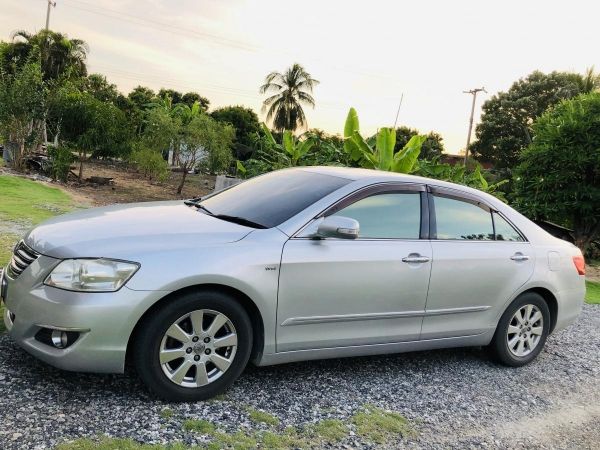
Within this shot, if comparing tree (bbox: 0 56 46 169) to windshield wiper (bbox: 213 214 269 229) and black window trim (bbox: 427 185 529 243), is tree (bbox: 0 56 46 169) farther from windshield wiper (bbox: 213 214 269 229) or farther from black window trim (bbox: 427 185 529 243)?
black window trim (bbox: 427 185 529 243)

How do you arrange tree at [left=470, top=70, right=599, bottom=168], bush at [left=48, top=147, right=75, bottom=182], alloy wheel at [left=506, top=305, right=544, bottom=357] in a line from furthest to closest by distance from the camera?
tree at [left=470, top=70, right=599, bottom=168]
bush at [left=48, top=147, right=75, bottom=182]
alloy wheel at [left=506, top=305, right=544, bottom=357]

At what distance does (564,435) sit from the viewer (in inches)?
161

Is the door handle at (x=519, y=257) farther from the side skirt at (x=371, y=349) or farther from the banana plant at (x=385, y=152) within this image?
the banana plant at (x=385, y=152)

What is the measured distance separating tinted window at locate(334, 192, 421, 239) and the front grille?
83.1 inches

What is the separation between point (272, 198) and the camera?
445cm

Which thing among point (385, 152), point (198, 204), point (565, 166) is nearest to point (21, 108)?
point (385, 152)

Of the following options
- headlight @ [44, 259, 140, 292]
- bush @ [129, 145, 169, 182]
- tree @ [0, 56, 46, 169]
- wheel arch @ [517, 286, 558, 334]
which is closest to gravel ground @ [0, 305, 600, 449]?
wheel arch @ [517, 286, 558, 334]

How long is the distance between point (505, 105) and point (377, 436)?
4072 centimetres

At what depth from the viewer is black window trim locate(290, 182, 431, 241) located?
13.6 feet

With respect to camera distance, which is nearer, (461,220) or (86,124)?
(461,220)

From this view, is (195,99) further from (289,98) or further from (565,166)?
(565,166)

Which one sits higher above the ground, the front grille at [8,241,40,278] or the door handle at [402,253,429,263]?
the door handle at [402,253,429,263]

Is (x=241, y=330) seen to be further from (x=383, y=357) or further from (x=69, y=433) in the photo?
(x=383, y=357)

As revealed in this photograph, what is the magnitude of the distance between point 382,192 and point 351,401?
1626 millimetres
